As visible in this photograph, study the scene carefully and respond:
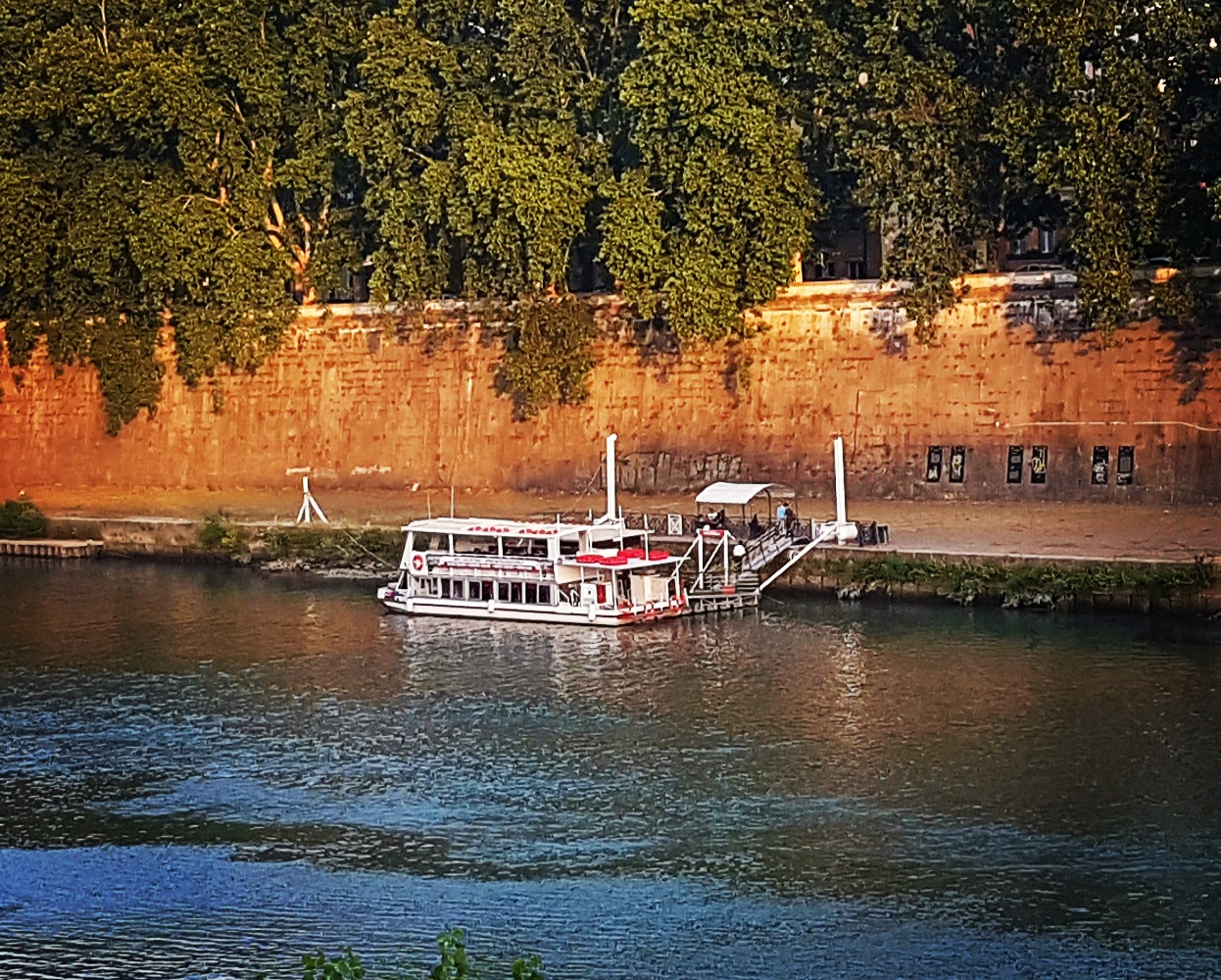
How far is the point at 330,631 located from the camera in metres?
24.6

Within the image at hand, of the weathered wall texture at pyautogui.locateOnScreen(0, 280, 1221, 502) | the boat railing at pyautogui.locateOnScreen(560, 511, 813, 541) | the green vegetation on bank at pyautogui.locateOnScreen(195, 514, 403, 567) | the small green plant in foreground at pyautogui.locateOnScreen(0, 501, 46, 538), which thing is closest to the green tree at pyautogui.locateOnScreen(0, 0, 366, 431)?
the weathered wall texture at pyautogui.locateOnScreen(0, 280, 1221, 502)

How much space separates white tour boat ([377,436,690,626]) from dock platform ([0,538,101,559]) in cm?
714

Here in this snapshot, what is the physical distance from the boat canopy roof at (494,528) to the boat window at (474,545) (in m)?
0.18

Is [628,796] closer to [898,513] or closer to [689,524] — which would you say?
[689,524]

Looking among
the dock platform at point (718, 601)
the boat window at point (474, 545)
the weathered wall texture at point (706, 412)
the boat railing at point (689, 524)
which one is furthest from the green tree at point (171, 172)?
the dock platform at point (718, 601)

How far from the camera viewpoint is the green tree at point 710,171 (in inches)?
1161

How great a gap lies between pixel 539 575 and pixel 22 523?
1105 centimetres

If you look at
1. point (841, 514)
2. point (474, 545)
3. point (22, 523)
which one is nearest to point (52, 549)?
point (22, 523)

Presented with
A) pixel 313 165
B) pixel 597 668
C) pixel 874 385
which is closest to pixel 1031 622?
pixel 597 668

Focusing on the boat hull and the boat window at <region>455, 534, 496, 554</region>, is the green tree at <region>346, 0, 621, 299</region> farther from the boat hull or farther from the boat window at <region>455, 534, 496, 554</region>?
the boat hull

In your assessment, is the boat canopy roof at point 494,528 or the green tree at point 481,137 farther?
the green tree at point 481,137

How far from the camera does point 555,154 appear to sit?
3116 cm

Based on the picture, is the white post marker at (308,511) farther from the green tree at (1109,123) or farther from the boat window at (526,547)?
the green tree at (1109,123)

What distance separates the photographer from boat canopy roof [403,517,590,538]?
24.9 m
